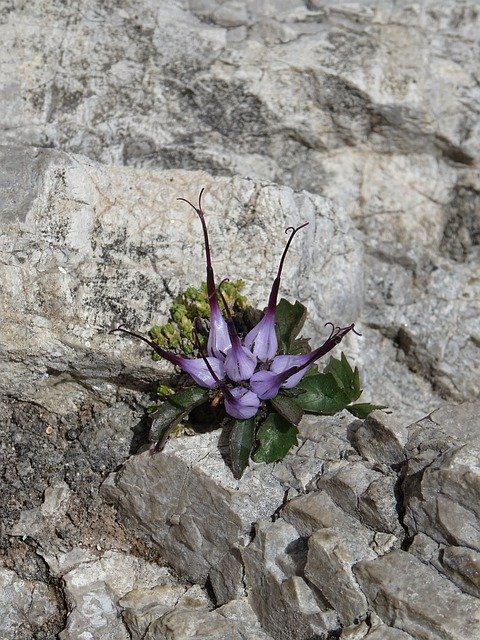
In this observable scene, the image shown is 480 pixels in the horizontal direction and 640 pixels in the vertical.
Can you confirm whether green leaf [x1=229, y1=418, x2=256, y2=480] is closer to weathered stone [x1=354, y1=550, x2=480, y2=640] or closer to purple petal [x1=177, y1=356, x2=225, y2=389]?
purple petal [x1=177, y1=356, x2=225, y2=389]

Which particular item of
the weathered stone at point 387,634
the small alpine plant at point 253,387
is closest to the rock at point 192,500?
the small alpine plant at point 253,387

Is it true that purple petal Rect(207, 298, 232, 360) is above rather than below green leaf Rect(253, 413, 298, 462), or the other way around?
above

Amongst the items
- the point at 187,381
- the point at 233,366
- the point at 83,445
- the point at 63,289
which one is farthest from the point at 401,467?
the point at 63,289

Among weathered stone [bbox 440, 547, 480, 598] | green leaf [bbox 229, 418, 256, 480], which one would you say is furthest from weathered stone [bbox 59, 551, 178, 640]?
weathered stone [bbox 440, 547, 480, 598]

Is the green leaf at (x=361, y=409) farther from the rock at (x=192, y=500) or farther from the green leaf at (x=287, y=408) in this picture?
the rock at (x=192, y=500)

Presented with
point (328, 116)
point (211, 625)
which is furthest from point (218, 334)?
point (328, 116)

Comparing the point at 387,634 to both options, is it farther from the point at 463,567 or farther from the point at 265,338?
the point at 265,338
